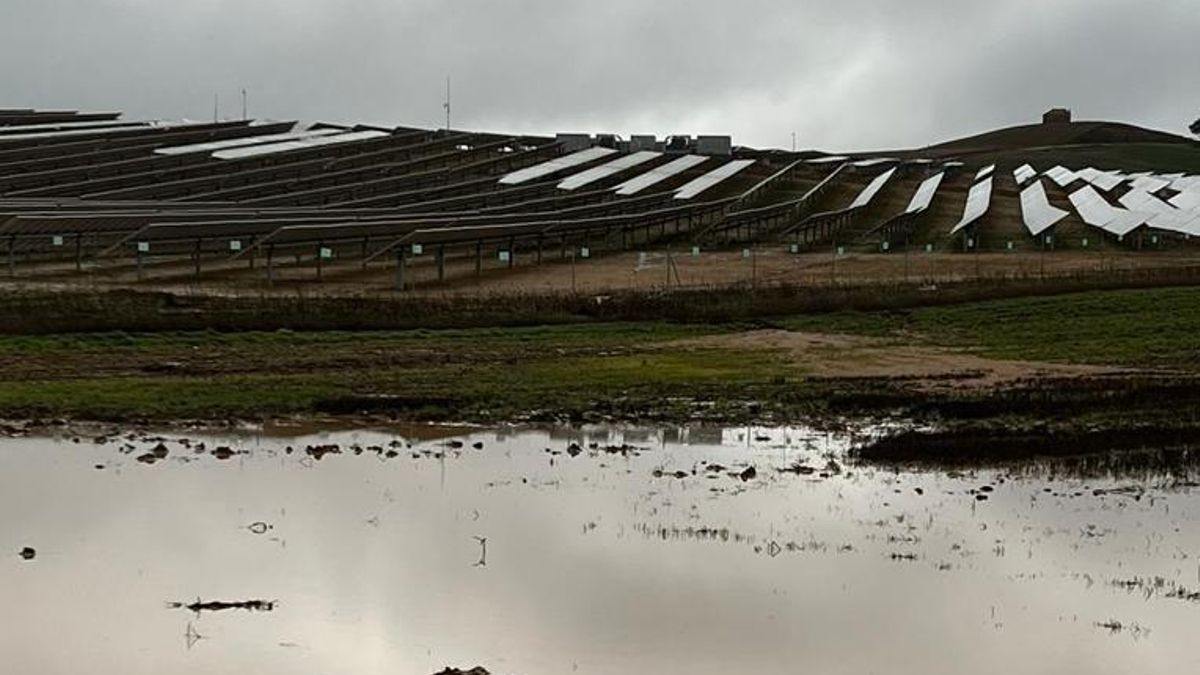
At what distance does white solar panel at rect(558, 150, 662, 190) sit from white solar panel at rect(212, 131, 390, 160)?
12664 millimetres

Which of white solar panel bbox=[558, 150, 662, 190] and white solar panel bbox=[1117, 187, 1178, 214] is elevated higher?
white solar panel bbox=[558, 150, 662, 190]

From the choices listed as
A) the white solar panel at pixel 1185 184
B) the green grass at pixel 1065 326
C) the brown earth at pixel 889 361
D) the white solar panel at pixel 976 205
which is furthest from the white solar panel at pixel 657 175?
the brown earth at pixel 889 361

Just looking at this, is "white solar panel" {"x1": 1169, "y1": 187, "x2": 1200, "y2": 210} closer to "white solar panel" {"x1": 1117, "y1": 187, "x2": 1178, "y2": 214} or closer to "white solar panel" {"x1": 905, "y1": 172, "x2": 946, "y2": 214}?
"white solar panel" {"x1": 1117, "y1": 187, "x2": 1178, "y2": 214}

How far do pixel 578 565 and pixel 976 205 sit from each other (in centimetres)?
5629

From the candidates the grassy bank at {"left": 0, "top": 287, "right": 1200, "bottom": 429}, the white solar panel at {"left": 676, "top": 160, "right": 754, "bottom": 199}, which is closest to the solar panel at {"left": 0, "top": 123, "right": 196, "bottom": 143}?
the white solar panel at {"left": 676, "top": 160, "right": 754, "bottom": 199}

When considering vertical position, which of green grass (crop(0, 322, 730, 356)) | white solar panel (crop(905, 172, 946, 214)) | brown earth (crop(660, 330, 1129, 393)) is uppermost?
white solar panel (crop(905, 172, 946, 214))

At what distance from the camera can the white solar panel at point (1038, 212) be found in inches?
2341

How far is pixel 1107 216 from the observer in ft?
196

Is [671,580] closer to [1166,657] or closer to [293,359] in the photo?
[1166,657]

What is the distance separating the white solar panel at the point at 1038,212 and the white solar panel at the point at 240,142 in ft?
116

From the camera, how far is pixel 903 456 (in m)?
21.5

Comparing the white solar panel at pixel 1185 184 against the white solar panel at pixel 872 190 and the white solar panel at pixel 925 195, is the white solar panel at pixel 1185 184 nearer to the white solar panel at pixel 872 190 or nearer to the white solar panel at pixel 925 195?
the white solar panel at pixel 925 195

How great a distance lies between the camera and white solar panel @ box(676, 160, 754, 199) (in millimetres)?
70875

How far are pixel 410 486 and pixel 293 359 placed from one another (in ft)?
45.0
